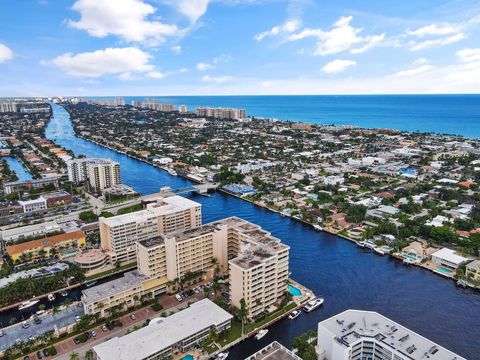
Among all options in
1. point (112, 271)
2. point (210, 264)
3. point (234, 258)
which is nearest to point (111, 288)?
point (112, 271)

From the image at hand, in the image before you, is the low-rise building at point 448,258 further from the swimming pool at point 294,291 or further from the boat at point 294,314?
the boat at point 294,314

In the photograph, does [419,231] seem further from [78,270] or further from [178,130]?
[178,130]

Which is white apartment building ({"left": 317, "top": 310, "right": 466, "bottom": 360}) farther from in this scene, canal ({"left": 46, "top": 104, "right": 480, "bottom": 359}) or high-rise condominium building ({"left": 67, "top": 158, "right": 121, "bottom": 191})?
high-rise condominium building ({"left": 67, "top": 158, "right": 121, "bottom": 191})

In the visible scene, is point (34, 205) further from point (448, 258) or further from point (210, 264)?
point (448, 258)

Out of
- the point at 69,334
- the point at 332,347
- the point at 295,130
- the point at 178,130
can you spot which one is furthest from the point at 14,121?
the point at 332,347

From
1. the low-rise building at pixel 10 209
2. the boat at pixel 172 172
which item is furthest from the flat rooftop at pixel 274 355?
the boat at pixel 172 172
